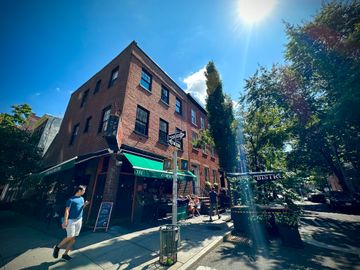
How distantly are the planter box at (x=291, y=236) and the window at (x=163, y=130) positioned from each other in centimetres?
893

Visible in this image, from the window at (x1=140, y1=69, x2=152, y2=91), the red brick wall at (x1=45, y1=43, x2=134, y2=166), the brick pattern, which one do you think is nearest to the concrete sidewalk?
the brick pattern

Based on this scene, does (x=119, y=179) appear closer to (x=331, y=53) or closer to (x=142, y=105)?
(x=142, y=105)

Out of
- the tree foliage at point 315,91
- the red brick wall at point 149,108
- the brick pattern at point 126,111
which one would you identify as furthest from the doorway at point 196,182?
the tree foliage at point 315,91

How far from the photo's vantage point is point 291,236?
580 cm

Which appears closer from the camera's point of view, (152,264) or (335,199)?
(152,264)

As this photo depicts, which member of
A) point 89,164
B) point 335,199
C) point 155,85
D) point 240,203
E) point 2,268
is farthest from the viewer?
point 335,199

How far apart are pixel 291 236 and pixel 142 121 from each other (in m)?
9.77

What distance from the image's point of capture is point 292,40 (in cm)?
1082

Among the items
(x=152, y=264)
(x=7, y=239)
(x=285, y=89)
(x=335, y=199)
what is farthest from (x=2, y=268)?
(x=335, y=199)

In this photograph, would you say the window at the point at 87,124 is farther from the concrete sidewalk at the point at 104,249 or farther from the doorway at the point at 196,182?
the doorway at the point at 196,182

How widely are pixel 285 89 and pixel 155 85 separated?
36.6ft

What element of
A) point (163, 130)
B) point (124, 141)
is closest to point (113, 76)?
point (163, 130)

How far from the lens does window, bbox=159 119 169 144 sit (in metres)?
12.6

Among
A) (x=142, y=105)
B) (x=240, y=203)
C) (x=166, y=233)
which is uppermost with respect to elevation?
(x=142, y=105)
